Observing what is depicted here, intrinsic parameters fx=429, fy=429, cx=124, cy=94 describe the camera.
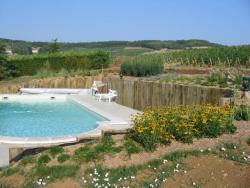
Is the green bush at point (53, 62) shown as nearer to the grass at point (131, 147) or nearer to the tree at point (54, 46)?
the tree at point (54, 46)

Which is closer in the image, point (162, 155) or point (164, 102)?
point (162, 155)

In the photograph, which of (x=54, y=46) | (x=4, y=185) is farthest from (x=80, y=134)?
(x=54, y=46)

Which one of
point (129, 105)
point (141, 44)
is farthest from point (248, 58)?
point (141, 44)

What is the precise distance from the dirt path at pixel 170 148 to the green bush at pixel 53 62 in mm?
16777

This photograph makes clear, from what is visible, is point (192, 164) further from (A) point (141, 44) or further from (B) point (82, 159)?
(A) point (141, 44)

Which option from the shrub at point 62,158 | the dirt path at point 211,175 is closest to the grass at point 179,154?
the dirt path at point 211,175

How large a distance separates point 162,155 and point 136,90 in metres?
8.27

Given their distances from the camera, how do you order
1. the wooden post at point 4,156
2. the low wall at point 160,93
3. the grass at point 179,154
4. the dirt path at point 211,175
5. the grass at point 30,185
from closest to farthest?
the dirt path at point 211,175
the grass at point 30,185
the grass at point 179,154
the wooden post at point 4,156
the low wall at point 160,93

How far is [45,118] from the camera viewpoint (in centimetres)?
1312

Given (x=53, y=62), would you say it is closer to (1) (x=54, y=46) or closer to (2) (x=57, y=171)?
(1) (x=54, y=46)

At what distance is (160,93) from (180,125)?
253 inches

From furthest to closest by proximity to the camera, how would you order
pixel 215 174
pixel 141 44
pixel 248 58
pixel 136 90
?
pixel 141 44 < pixel 248 58 < pixel 136 90 < pixel 215 174

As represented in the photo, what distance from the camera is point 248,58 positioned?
64.8 ft

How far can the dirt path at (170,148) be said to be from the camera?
235 inches
